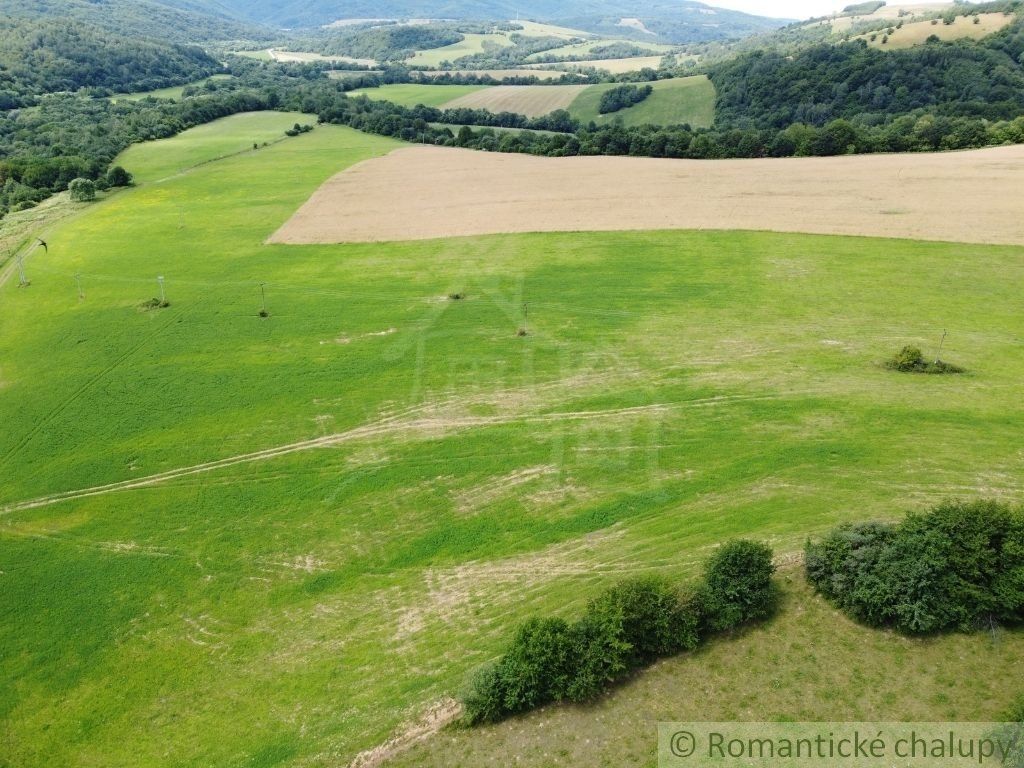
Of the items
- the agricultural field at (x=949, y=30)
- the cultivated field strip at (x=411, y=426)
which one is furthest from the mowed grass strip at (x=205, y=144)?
the agricultural field at (x=949, y=30)

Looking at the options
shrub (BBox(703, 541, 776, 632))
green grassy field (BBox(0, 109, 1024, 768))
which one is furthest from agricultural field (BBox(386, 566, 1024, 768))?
shrub (BBox(703, 541, 776, 632))

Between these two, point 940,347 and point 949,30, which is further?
point 949,30

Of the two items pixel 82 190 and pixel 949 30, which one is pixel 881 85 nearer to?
pixel 949 30

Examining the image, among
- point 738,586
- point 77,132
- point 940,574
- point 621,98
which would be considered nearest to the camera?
point 940,574

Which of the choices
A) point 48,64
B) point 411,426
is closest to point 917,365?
point 411,426

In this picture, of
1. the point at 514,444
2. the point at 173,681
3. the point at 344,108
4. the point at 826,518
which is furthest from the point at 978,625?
the point at 344,108

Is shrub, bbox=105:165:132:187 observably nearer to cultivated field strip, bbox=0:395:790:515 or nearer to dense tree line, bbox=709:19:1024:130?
cultivated field strip, bbox=0:395:790:515

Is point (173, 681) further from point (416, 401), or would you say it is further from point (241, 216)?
point (241, 216)
